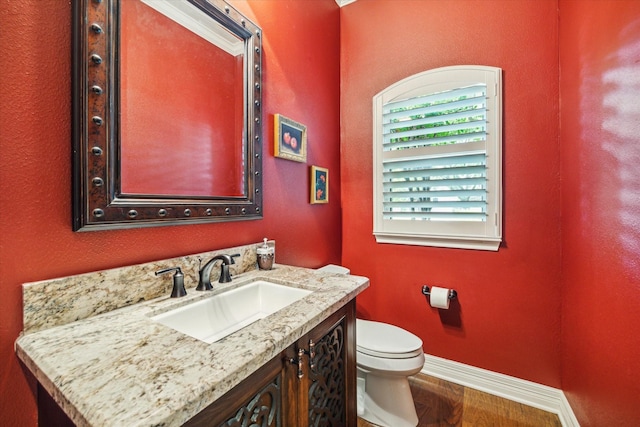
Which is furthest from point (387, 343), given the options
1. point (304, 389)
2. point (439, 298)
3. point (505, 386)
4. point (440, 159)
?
point (440, 159)

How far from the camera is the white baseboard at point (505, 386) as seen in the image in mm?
1638

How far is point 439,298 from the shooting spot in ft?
6.12

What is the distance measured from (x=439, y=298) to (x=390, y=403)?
2.31 ft

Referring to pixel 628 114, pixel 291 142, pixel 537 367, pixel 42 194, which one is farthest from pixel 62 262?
pixel 537 367

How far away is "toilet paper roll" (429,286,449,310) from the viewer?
1855mm

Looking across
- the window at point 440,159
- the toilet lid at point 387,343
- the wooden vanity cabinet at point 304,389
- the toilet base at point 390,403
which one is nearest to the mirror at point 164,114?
the wooden vanity cabinet at point 304,389

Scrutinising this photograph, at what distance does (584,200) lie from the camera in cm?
134

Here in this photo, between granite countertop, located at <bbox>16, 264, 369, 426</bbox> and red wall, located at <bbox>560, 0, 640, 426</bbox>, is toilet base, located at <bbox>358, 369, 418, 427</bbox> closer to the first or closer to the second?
red wall, located at <bbox>560, 0, 640, 426</bbox>

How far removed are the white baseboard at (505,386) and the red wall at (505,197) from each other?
50 mm

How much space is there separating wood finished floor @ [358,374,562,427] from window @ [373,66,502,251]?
953 millimetres

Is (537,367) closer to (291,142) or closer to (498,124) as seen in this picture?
(498,124)

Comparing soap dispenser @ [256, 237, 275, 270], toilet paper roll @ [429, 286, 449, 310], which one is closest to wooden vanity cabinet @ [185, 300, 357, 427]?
soap dispenser @ [256, 237, 275, 270]

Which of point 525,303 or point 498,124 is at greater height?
point 498,124

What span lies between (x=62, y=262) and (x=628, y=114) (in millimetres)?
1931
